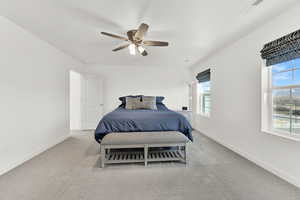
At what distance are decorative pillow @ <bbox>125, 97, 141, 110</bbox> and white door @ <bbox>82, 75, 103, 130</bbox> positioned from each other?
60.3 inches

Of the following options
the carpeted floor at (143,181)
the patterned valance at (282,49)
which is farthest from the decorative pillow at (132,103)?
the patterned valance at (282,49)

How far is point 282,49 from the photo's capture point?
200 cm

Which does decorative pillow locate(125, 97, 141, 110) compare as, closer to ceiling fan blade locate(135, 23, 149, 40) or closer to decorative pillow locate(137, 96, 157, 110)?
decorative pillow locate(137, 96, 157, 110)

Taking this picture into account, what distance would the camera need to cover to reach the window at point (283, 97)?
6.74 feet

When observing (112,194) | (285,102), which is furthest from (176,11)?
(112,194)

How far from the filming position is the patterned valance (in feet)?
6.02

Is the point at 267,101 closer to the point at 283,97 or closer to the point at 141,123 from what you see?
the point at 283,97

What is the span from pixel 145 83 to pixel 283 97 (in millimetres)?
4115

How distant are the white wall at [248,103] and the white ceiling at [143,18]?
0.81 ft

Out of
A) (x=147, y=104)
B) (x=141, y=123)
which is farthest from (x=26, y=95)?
(x=147, y=104)

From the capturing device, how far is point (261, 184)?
6.34ft

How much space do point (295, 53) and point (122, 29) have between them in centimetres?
253

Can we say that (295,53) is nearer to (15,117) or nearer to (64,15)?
(64,15)

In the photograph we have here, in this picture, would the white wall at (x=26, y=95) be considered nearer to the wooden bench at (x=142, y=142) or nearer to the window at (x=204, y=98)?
the wooden bench at (x=142, y=142)
